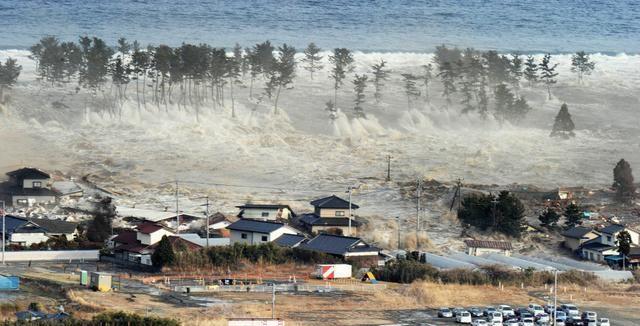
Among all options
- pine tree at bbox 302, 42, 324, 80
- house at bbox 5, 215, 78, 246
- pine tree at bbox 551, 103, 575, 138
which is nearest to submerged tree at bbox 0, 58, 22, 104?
pine tree at bbox 302, 42, 324, 80

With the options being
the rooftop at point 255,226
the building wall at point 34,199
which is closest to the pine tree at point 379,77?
the building wall at point 34,199

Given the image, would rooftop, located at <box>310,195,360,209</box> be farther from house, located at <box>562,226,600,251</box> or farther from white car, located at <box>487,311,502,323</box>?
white car, located at <box>487,311,502,323</box>

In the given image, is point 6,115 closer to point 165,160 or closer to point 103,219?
point 165,160

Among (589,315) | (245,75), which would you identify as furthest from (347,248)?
(245,75)

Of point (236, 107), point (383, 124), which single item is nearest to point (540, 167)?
point (383, 124)

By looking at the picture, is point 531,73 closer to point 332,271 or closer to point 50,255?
point 332,271

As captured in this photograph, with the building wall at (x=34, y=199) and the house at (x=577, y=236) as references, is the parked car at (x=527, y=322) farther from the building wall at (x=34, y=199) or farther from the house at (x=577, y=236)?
the building wall at (x=34, y=199)
